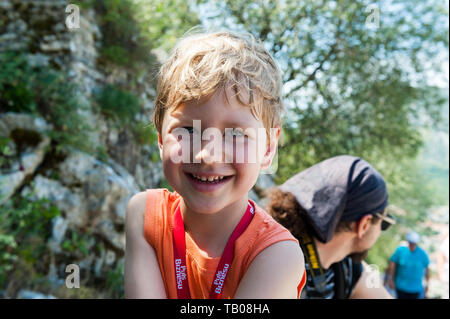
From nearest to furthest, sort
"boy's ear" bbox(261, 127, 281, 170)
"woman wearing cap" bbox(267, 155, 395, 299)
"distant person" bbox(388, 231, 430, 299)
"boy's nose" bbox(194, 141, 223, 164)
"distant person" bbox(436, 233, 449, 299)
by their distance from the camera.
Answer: "boy's nose" bbox(194, 141, 223, 164) → "boy's ear" bbox(261, 127, 281, 170) → "woman wearing cap" bbox(267, 155, 395, 299) → "distant person" bbox(388, 231, 430, 299) → "distant person" bbox(436, 233, 449, 299)

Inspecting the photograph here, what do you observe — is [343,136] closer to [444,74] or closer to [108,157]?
[444,74]

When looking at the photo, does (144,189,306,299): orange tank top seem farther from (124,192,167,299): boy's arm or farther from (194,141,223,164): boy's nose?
(194,141,223,164): boy's nose

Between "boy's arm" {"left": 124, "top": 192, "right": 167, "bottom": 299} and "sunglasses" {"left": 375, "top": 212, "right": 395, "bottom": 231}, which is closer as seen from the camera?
"boy's arm" {"left": 124, "top": 192, "right": 167, "bottom": 299}

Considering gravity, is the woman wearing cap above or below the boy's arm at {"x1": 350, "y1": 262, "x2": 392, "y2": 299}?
above

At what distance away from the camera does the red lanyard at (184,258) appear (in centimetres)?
111

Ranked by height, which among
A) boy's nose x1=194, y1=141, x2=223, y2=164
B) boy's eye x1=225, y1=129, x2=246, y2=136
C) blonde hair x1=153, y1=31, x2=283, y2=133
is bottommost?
boy's nose x1=194, y1=141, x2=223, y2=164

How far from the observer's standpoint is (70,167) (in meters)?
4.61

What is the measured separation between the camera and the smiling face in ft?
3.23

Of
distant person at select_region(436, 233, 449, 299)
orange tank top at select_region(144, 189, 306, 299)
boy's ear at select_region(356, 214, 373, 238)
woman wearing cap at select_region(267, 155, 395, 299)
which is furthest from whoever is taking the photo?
distant person at select_region(436, 233, 449, 299)

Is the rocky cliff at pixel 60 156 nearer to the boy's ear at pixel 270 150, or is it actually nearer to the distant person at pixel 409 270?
the boy's ear at pixel 270 150

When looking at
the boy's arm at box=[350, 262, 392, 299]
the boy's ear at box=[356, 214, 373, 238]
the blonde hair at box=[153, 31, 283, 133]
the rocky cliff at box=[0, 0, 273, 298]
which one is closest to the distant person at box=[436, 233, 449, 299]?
the rocky cliff at box=[0, 0, 273, 298]

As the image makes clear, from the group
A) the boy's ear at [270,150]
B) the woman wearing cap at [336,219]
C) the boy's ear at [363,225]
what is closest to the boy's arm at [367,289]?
the woman wearing cap at [336,219]

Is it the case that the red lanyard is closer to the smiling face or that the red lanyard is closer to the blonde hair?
the smiling face
